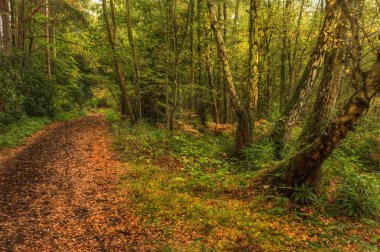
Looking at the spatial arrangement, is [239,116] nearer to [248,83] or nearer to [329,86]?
[248,83]

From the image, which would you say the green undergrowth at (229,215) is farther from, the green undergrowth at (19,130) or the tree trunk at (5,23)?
the tree trunk at (5,23)

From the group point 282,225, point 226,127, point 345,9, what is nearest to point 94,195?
point 282,225

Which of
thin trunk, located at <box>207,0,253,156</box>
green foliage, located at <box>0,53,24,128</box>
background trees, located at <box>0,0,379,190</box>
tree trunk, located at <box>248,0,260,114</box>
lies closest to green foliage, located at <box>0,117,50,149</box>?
green foliage, located at <box>0,53,24,128</box>

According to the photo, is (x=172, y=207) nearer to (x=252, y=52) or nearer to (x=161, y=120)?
(x=252, y=52)

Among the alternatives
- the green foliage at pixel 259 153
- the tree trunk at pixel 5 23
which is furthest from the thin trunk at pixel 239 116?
the tree trunk at pixel 5 23

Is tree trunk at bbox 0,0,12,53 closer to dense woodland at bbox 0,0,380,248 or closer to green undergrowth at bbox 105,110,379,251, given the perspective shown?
dense woodland at bbox 0,0,380,248

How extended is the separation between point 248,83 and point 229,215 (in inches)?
224

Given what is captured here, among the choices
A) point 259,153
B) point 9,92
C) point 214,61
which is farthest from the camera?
point 214,61

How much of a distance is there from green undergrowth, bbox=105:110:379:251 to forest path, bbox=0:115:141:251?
536mm

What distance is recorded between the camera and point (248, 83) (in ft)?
33.3

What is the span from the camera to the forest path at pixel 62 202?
4.95 m

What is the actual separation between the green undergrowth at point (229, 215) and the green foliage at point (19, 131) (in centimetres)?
579

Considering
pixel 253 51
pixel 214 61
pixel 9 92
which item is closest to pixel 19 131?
pixel 9 92

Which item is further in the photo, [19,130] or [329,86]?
[19,130]
